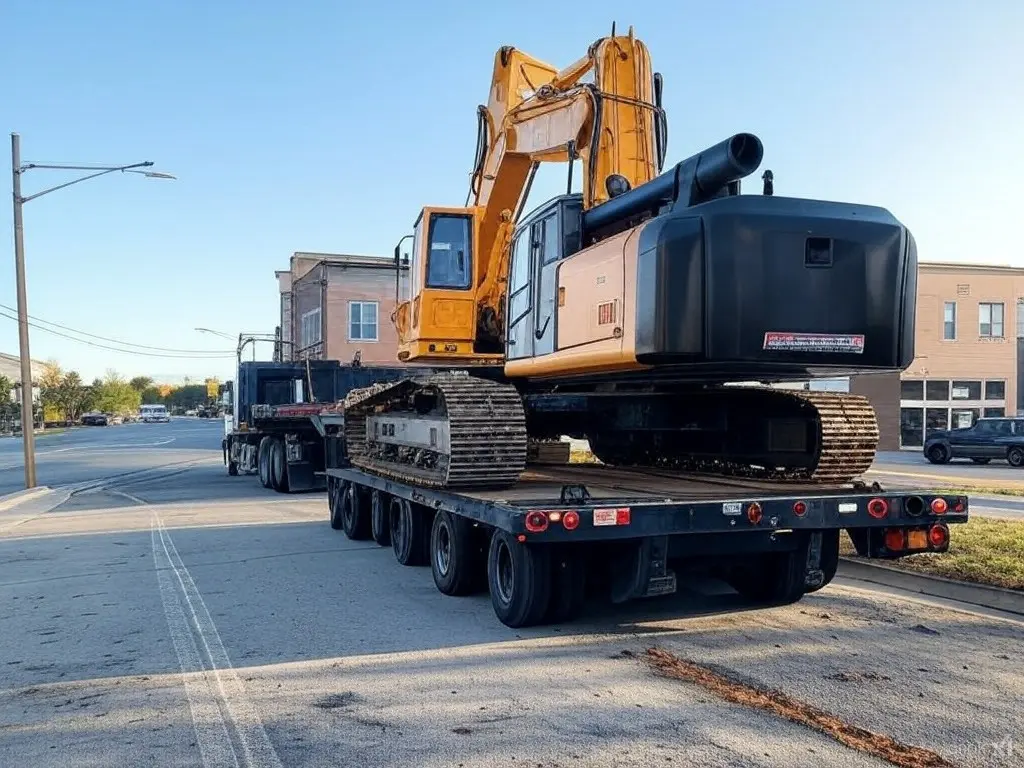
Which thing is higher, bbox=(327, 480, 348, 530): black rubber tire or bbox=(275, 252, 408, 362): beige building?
bbox=(275, 252, 408, 362): beige building

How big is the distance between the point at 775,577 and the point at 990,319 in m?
36.3

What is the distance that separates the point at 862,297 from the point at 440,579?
421 cm

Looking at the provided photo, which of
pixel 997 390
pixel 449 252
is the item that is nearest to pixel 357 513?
pixel 449 252

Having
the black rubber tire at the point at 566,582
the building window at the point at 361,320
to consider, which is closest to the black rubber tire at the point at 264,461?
the black rubber tire at the point at 566,582

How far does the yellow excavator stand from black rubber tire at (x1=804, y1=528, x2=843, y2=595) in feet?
1.85

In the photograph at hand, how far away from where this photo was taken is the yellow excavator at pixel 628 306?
6340 millimetres

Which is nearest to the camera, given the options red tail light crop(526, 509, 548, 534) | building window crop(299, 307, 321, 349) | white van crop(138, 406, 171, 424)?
red tail light crop(526, 509, 548, 534)

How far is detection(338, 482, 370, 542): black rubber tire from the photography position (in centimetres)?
1208

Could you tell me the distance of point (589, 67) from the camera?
9.33 m

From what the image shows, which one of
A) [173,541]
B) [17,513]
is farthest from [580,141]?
[17,513]

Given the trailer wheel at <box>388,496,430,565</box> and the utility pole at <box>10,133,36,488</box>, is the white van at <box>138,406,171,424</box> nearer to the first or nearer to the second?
the utility pole at <box>10,133,36,488</box>

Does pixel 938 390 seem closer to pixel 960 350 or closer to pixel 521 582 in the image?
pixel 960 350

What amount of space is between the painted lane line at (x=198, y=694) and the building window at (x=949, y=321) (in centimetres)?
3619

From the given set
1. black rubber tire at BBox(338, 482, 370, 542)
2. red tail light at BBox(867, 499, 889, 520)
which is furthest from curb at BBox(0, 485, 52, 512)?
red tail light at BBox(867, 499, 889, 520)
